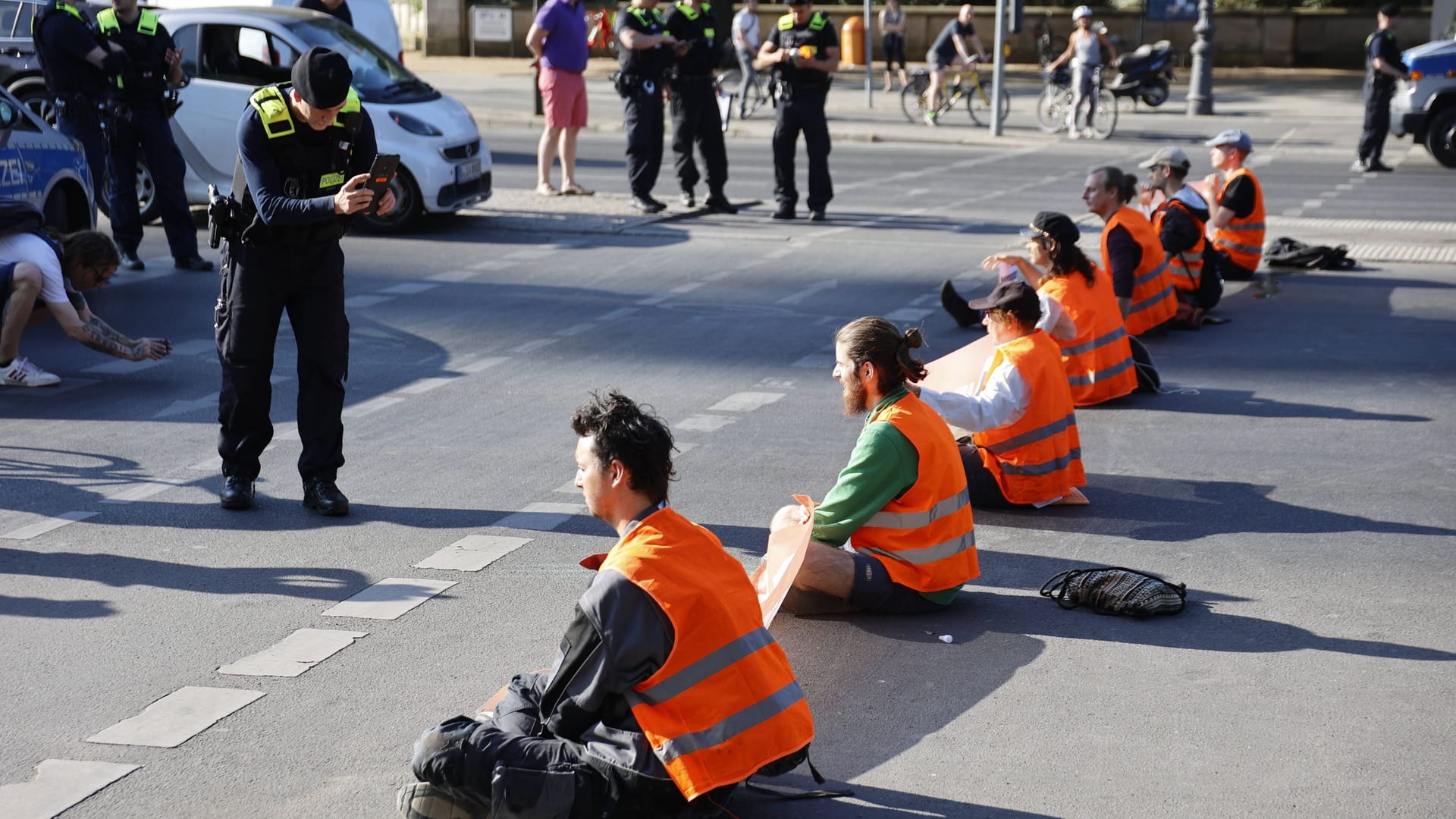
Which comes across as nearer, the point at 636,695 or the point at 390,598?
the point at 636,695

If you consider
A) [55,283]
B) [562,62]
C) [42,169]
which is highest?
[562,62]

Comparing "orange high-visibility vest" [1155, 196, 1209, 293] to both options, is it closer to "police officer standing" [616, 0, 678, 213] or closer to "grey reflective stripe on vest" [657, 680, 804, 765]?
"police officer standing" [616, 0, 678, 213]

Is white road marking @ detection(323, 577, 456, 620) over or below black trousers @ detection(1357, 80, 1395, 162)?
below

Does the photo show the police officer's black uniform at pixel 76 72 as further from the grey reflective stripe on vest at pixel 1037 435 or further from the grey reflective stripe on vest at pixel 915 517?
the grey reflective stripe on vest at pixel 915 517

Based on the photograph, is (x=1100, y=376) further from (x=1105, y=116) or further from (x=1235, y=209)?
(x=1105, y=116)

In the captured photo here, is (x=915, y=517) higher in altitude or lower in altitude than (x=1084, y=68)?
lower

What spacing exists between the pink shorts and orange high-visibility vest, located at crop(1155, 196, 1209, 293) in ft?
22.8

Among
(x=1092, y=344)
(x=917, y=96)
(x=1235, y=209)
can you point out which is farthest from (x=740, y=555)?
(x=917, y=96)

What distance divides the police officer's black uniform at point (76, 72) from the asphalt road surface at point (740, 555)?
107 centimetres

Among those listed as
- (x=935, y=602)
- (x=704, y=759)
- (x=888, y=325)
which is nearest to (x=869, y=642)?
(x=935, y=602)

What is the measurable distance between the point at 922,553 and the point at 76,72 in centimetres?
893

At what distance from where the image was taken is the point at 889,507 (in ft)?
18.2

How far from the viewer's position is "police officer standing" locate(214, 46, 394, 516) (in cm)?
643

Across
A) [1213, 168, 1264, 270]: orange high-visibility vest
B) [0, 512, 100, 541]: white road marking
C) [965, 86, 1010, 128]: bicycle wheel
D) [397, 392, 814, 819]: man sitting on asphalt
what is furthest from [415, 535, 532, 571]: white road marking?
[965, 86, 1010, 128]: bicycle wheel
